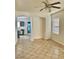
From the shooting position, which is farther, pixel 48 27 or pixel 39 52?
pixel 48 27

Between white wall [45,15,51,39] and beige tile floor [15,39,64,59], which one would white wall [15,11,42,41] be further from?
beige tile floor [15,39,64,59]

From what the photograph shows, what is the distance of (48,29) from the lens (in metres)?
11.5

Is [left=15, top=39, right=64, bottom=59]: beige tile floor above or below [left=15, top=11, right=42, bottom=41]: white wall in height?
below

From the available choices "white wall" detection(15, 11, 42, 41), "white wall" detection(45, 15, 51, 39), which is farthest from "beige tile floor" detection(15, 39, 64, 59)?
"white wall" detection(15, 11, 42, 41)

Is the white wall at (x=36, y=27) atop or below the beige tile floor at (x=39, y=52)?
atop

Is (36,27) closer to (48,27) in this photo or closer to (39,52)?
(48,27)

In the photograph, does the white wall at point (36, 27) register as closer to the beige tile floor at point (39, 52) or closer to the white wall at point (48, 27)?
the white wall at point (48, 27)

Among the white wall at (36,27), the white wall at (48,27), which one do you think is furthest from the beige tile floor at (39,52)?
the white wall at (36,27)

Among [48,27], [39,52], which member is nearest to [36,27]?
[48,27]
